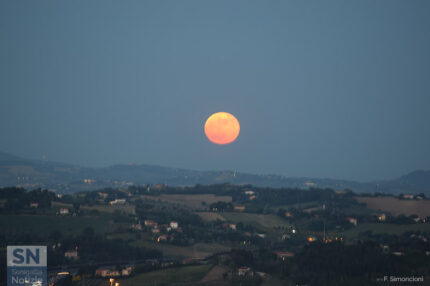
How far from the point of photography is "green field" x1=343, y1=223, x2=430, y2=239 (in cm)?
7519

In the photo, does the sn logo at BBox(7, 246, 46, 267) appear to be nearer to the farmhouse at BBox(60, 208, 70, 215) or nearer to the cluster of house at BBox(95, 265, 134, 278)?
the cluster of house at BBox(95, 265, 134, 278)

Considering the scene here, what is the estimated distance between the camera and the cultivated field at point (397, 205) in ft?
311

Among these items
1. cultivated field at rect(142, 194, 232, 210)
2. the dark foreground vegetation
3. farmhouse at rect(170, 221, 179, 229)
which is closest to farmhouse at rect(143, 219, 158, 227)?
the dark foreground vegetation

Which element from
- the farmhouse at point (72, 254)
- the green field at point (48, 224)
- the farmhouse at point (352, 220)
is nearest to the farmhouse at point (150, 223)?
the green field at point (48, 224)

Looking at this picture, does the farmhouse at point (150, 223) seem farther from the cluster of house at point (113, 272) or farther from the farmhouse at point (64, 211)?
the cluster of house at point (113, 272)

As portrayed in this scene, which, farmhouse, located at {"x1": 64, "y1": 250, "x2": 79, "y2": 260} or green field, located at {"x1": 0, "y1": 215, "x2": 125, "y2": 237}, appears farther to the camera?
green field, located at {"x1": 0, "y1": 215, "x2": 125, "y2": 237}

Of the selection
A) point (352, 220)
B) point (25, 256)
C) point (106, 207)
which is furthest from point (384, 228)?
point (25, 256)

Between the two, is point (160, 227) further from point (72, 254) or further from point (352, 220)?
point (352, 220)

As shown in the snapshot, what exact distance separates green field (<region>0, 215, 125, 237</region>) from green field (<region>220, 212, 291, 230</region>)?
22.4 meters

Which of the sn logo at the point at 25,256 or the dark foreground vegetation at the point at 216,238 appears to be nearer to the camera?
the sn logo at the point at 25,256

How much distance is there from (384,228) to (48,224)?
45.2m

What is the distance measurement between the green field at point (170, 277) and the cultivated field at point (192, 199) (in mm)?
55040

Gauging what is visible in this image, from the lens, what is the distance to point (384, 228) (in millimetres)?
78625

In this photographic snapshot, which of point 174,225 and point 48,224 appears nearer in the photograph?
point 48,224
